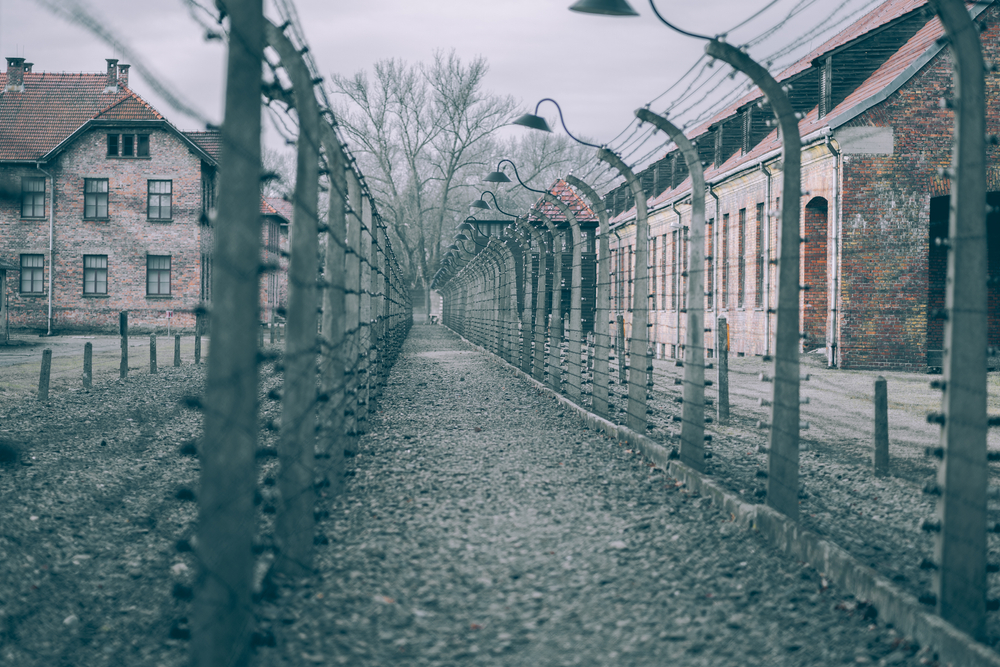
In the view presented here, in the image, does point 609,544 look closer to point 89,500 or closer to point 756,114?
point 89,500

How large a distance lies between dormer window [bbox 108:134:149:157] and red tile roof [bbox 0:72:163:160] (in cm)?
76

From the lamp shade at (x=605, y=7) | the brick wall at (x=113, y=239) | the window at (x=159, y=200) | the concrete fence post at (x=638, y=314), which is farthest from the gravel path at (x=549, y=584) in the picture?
the window at (x=159, y=200)

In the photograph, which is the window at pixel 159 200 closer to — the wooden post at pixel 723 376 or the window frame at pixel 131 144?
the window frame at pixel 131 144

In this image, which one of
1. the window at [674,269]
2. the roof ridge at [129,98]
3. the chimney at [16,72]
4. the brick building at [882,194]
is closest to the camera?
the brick building at [882,194]

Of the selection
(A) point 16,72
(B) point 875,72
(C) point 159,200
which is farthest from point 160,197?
(B) point 875,72

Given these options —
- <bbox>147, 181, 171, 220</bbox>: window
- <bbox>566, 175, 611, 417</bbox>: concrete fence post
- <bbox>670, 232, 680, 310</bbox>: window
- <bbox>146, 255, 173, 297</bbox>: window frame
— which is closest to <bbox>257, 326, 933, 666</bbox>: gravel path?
<bbox>566, 175, 611, 417</bbox>: concrete fence post

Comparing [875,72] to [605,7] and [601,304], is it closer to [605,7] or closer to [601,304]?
[601,304]

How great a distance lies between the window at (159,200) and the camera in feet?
119

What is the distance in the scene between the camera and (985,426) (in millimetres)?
3805

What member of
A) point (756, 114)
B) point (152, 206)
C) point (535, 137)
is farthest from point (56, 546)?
point (535, 137)

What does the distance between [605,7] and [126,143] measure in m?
33.4

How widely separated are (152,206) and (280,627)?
35169 mm

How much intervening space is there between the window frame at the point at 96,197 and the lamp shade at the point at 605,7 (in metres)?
33.4

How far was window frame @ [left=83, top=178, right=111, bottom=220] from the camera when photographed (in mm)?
36094
